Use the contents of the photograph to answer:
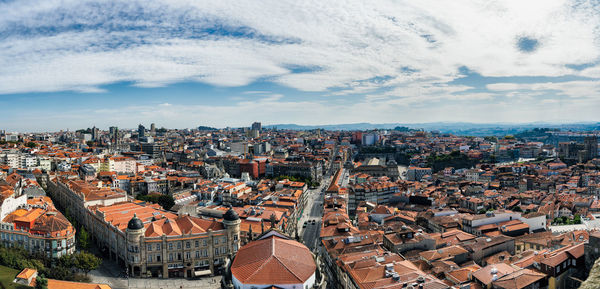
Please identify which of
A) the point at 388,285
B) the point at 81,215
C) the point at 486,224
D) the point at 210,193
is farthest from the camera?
the point at 210,193

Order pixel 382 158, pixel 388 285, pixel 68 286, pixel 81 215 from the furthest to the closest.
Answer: pixel 382 158, pixel 81 215, pixel 68 286, pixel 388 285

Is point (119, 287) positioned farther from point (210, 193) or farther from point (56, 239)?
point (210, 193)

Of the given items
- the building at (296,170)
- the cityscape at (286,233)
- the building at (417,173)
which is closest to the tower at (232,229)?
the cityscape at (286,233)

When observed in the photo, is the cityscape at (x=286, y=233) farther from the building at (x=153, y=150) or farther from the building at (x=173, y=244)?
the building at (x=153, y=150)

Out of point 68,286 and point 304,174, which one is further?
point 304,174

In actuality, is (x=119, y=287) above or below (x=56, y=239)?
below

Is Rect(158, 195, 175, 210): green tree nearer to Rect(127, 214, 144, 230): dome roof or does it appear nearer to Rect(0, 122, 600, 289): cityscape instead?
Rect(0, 122, 600, 289): cityscape

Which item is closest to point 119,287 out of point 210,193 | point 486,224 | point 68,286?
point 68,286

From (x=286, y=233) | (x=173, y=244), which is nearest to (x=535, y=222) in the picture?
(x=286, y=233)

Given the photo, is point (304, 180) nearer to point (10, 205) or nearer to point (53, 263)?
point (10, 205)
